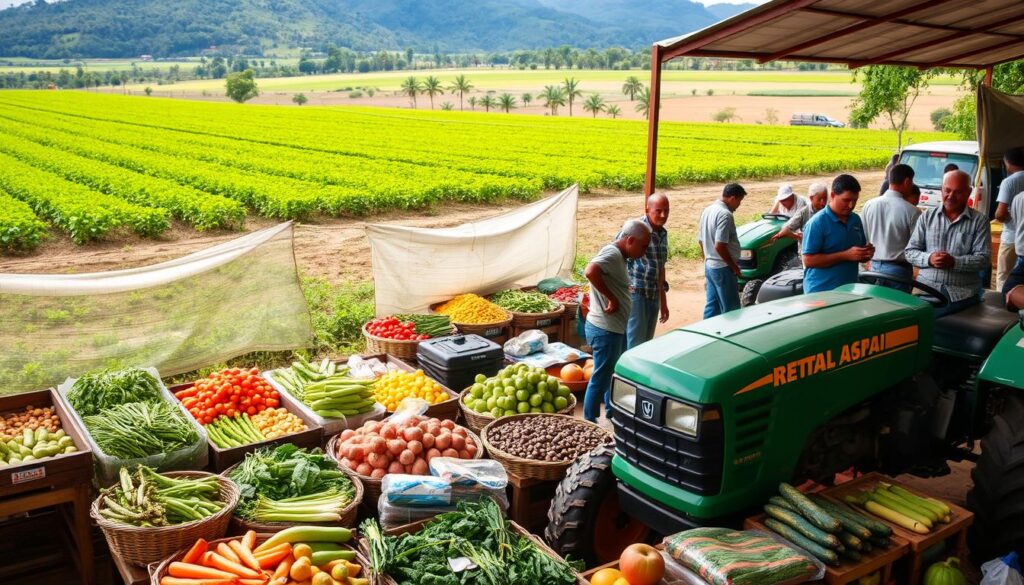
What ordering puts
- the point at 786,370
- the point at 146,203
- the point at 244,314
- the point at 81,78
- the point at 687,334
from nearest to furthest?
the point at 786,370
the point at 687,334
the point at 244,314
the point at 146,203
the point at 81,78

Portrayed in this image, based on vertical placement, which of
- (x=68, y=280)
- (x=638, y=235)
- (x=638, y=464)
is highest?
(x=638, y=235)

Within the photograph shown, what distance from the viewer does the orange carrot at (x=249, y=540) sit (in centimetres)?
435

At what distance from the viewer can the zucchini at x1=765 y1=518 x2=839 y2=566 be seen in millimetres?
3756

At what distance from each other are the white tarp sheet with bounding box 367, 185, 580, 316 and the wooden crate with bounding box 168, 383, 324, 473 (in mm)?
2809

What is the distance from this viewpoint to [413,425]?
5531 mm

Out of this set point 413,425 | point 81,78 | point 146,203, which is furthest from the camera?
point 81,78

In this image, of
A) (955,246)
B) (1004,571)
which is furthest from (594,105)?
(1004,571)

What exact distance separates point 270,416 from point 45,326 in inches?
79.0

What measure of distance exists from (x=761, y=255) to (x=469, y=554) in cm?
781

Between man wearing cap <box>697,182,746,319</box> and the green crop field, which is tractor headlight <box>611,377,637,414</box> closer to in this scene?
man wearing cap <box>697,182,746,319</box>

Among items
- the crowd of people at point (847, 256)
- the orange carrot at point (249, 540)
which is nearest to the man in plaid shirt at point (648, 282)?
the crowd of people at point (847, 256)

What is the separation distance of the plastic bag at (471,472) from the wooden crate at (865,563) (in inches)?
61.2

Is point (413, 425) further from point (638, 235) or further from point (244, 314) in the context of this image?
point (244, 314)

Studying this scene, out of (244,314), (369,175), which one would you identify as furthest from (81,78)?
(244,314)
